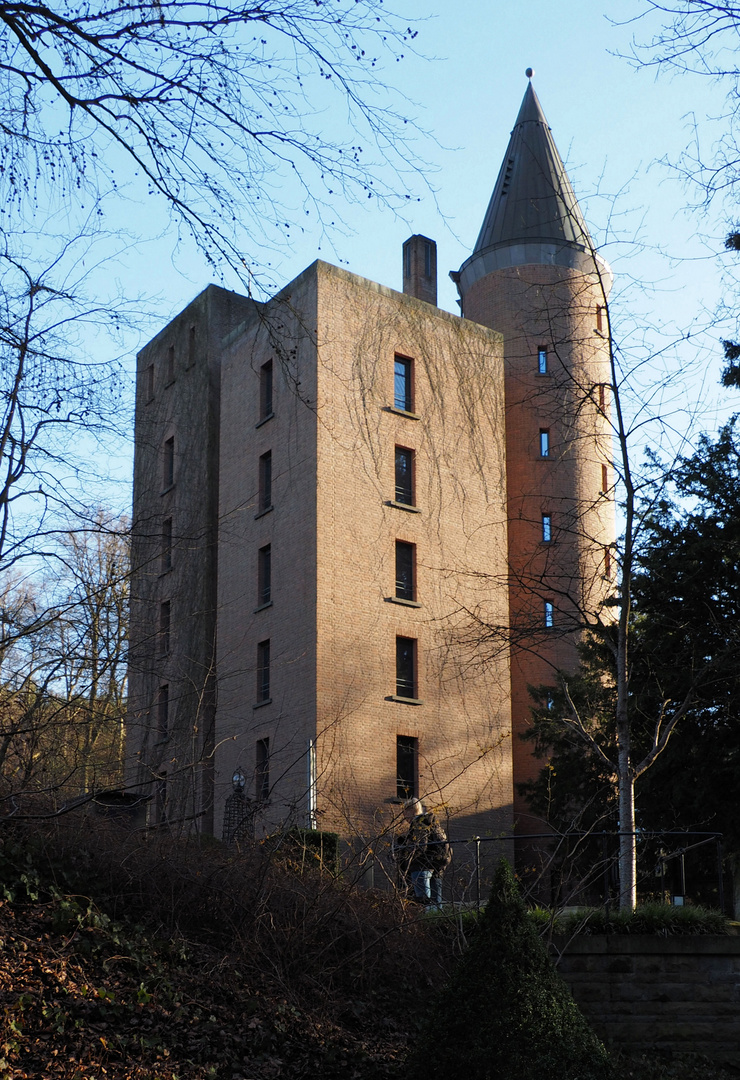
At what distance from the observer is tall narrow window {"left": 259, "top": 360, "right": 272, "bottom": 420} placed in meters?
34.4

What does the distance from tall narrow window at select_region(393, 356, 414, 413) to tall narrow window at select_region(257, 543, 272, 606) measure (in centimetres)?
570

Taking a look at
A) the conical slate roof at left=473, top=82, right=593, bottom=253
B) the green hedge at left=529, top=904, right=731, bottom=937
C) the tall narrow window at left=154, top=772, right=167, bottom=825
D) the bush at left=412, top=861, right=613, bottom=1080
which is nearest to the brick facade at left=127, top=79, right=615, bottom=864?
→ the conical slate roof at left=473, top=82, right=593, bottom=253

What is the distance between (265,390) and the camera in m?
34.6

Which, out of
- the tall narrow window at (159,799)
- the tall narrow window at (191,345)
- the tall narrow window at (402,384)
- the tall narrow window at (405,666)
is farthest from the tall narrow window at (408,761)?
the tall narrow window at (191,345)

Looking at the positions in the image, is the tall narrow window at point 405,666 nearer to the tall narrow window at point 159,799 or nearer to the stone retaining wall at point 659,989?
the tall narrow window at point 159,799

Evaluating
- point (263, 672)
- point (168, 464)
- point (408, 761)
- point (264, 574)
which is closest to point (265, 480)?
point (264, 574)

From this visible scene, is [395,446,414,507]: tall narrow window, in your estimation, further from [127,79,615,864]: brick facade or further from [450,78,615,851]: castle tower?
[450,78,615,851]: castle tower

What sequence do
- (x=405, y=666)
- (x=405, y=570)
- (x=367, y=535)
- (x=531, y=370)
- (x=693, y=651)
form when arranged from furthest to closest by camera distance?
(x=531, y=370)
(x=405, y=570)
(x=405, y=666)
(x=367, y=535)
(x=693, y=651)

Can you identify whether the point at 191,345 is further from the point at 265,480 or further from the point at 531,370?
the point at 531,370

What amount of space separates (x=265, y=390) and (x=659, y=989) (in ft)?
79.9

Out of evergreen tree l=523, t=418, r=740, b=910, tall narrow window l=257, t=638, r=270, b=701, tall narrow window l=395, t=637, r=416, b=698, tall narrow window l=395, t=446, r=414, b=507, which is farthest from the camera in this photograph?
tall narrow window l=395, t=446, r=414, b=507

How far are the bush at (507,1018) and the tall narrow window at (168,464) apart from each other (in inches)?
1175

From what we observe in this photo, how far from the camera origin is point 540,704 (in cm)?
3094

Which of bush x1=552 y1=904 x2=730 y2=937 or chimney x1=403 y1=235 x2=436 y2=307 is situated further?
chimney x1=403 y1=235 x2=436 y2=307
